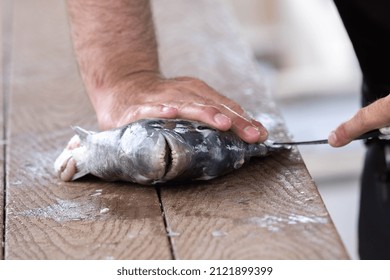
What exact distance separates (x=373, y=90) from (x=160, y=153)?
83 cm

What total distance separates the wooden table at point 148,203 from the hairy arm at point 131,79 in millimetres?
122

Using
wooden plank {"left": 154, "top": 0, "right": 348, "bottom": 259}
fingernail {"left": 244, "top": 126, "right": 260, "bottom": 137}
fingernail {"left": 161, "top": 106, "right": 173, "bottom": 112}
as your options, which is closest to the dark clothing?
wooden plank {"left": 154, "top": 0, "right": 348, "bottom": 259}

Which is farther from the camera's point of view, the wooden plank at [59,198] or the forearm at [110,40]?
the forearm at [110,40]

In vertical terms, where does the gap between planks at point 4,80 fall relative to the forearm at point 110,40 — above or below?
below

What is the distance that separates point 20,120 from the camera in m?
2.09

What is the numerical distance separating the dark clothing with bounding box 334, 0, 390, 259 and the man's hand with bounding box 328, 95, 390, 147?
29 cm

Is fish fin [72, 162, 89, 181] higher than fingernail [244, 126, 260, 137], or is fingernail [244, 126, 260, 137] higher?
fingernail [244, 126, 260, 137]

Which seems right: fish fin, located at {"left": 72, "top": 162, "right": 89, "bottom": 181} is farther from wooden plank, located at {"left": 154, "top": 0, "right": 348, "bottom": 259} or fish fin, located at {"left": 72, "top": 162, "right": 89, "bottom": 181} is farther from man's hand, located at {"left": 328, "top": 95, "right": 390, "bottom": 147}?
man's hand, located at {"left": 328, "top": 95, "right": 390, "bottom": 147}

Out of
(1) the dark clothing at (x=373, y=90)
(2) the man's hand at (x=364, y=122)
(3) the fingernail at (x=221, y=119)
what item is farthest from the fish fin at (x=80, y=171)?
(1) the dark clothing at (x=373, y=90)

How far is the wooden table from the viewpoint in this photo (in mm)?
1318

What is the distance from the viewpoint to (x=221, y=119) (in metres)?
1.61

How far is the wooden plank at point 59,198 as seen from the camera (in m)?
1.35

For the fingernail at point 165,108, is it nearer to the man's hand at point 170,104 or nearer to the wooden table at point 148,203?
the man's hand at point 170,104
